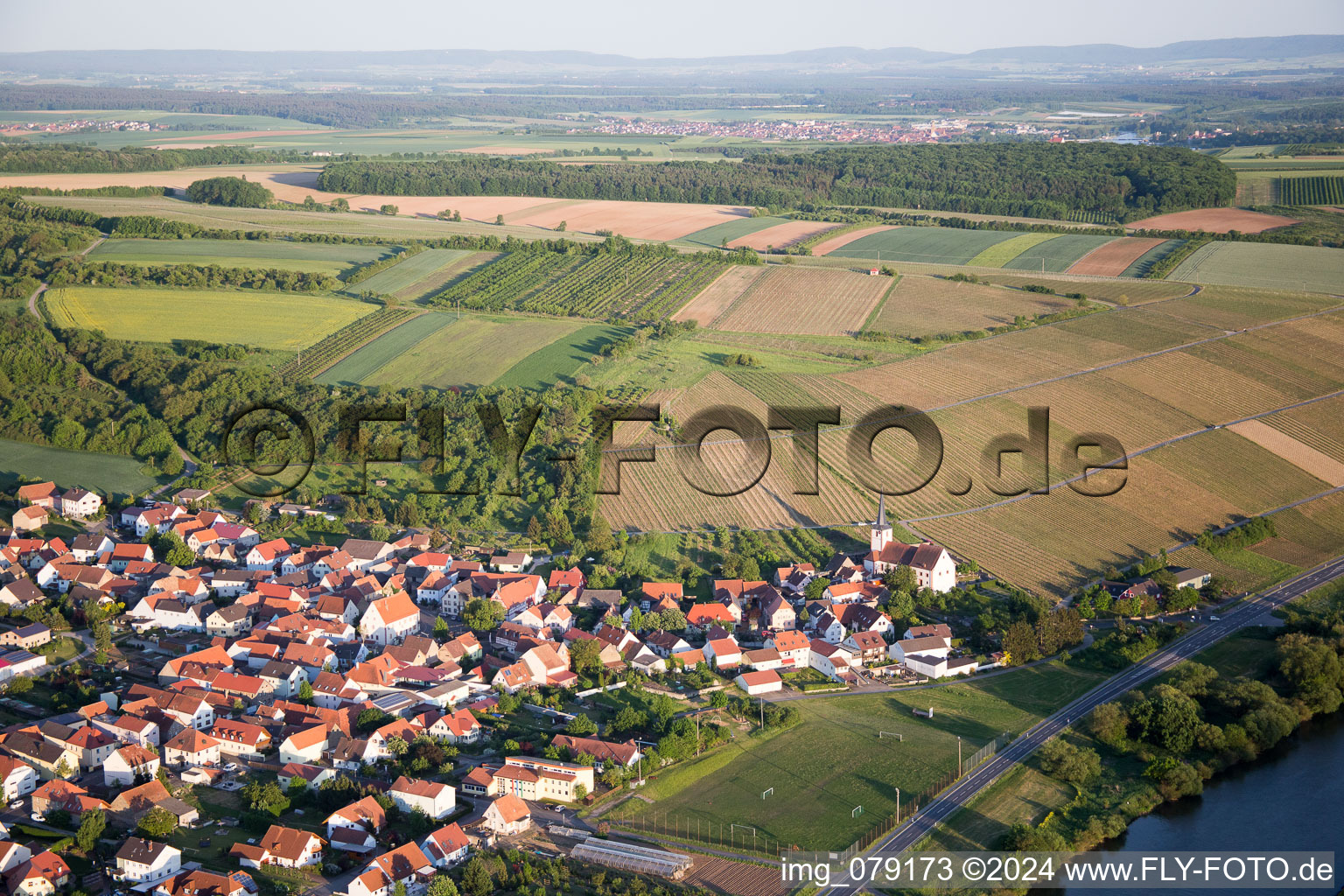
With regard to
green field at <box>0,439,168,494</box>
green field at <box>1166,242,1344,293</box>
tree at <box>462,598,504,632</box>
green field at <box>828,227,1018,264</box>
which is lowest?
tree at <box>462,598,504,632</box>

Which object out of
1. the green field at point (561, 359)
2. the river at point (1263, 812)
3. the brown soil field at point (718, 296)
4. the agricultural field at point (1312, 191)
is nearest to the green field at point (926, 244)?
the brown soil field at point (718, 296)

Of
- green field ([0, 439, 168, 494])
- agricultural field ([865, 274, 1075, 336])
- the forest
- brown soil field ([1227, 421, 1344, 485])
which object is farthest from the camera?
the forest

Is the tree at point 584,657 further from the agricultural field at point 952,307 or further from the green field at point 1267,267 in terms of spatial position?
the green field at point 1267,267

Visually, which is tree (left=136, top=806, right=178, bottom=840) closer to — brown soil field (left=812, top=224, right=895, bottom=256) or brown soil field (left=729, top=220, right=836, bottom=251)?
brown soil field (left=812, top=224, right=895, bottom=256)

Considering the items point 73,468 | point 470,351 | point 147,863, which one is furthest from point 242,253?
point 147,863

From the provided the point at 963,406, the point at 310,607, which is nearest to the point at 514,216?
the point at 963,406

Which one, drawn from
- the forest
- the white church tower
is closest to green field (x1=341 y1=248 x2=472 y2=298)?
the forest

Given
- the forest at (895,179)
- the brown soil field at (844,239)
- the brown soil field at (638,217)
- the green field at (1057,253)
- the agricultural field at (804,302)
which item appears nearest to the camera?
the agricultural field at (804,302)
